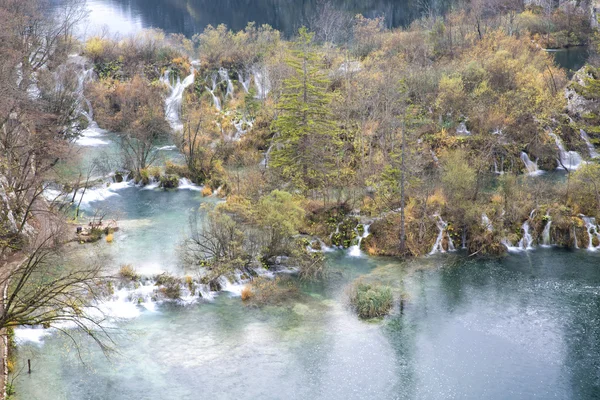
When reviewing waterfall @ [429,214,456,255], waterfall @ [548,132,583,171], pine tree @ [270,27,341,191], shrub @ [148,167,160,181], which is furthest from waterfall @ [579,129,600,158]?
shrub @ [148,167,160,181]

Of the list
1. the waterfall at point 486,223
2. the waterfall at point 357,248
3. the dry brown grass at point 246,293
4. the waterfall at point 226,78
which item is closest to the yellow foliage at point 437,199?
the waterfall at point 486,223

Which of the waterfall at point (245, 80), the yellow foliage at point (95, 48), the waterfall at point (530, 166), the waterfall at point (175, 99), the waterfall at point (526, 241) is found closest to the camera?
the waterfall at point (526, 241)

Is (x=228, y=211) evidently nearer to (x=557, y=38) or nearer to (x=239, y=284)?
(x=239, y=284)

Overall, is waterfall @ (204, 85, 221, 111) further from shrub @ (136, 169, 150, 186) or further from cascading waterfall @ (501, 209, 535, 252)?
cascading waterfall @ (501, 209, 535, 252)

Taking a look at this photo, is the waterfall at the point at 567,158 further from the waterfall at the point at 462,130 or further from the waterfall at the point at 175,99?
the waterfall at the point at 175,99

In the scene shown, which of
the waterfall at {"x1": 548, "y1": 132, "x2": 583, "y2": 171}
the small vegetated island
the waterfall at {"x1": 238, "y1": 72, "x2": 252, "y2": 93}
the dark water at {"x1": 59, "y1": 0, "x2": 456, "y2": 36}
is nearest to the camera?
the small vegetated island

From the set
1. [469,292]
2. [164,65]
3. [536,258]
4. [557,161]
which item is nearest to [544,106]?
[557,161]

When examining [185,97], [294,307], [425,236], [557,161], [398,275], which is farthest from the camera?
[185,97]
